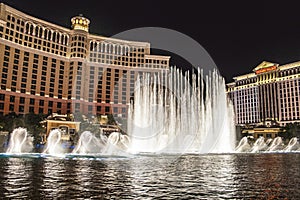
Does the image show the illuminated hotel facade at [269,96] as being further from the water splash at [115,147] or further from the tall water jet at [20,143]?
the tall water jet at [20,143]

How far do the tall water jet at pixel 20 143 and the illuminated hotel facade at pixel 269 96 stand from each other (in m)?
92.2

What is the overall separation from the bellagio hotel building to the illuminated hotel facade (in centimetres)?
4148

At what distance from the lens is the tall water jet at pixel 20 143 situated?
4066cm

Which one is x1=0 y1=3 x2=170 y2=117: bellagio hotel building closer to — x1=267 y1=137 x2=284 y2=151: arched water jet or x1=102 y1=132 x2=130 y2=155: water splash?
x1=102 y1=132 x2=130 y2=155: water splash

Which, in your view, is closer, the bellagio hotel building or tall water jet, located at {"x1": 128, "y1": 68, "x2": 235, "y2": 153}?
tall water jet, located at {"x1": 128, "y1": 68, "x2": 235, "y2": 153}

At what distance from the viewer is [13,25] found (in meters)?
90.4

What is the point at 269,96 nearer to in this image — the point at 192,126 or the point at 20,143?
the point at 192,126

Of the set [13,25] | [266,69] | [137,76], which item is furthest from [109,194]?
[266,69]

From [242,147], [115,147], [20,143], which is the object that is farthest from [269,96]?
[20,143]

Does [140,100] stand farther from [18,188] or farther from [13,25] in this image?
[13,25]

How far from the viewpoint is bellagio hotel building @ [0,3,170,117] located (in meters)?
89.6

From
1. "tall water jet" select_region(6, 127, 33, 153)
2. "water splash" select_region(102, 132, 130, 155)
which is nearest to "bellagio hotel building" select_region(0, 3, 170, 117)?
"tall water jet" select_region(6, 127, 33, 153)

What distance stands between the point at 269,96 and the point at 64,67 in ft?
276

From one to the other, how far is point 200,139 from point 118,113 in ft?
237
